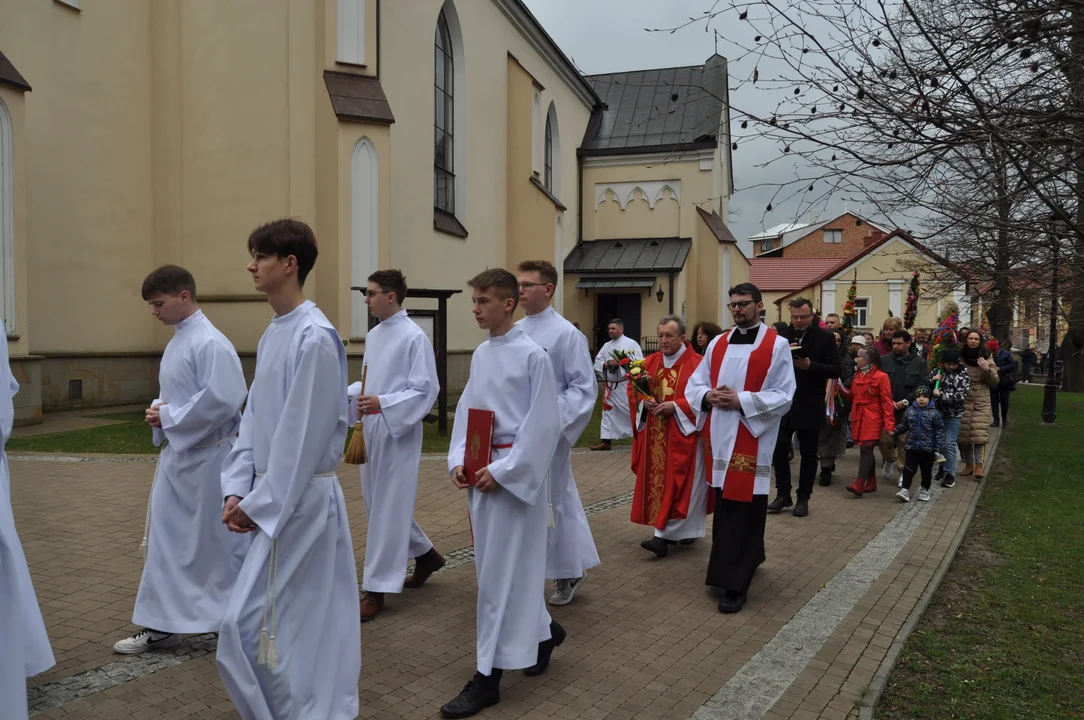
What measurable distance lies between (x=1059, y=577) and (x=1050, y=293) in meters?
5.73

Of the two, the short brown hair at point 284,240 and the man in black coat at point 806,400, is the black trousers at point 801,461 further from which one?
the short brown hair at point 284,240

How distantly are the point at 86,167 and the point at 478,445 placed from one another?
14.5 metres

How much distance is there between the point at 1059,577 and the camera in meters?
6.72

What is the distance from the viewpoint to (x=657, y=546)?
6.92 metres

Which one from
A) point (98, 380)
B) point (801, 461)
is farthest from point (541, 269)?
point (98, 380)

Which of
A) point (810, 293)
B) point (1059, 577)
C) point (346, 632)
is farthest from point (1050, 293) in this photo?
point (810, 293)

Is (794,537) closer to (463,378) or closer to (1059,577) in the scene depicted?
(1059,577)

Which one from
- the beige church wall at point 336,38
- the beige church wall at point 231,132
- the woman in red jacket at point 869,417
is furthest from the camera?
the beige church wall at point 231,132

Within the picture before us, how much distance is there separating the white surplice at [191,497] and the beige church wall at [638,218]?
2741 centimetres

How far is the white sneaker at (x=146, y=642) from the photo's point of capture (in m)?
4.59

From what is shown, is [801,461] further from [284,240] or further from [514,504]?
[284,240]

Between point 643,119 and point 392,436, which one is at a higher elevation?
point 643,119

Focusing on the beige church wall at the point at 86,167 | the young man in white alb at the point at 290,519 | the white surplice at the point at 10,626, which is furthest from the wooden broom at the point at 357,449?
the beige church wall at the point at 86,167

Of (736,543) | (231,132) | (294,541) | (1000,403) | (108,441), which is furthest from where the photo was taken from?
(1000,403)
